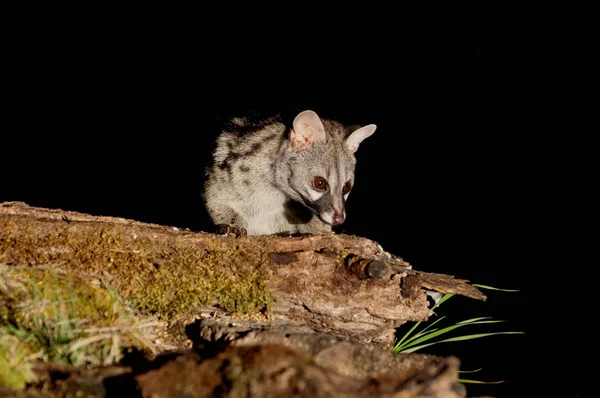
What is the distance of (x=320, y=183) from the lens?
516 cm

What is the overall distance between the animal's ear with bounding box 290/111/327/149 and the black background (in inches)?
115

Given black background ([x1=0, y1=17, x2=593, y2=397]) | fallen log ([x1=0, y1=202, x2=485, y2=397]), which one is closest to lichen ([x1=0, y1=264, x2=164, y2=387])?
fallen log ([x1=0, y1=202, x2=485, y2=397])

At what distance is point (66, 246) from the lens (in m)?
3.05

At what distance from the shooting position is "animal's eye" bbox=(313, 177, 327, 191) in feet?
16.9

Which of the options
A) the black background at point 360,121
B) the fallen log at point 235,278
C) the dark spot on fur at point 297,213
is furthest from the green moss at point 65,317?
the black background at point 360,121

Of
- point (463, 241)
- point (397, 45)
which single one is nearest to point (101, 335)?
point (463, 241)

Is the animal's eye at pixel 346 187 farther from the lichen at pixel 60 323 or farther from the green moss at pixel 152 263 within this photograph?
the lichen at pixel 60 323

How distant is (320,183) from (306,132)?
543 mm

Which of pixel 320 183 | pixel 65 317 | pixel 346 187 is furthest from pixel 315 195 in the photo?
pixel 65 317

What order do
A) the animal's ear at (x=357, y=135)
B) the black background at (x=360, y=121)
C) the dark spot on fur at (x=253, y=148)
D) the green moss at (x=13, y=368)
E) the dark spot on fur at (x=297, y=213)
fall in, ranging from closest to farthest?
the green moss at (x=13, y=368), the dark spot on fur at (x=253, y=148), the animal's ear at (x=357, y=135), the dark spot on fur at (x=297, y=213), the black background at (x=360, y=121)

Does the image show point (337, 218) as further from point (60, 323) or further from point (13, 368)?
point (13, 368)

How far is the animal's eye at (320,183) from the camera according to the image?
515cm

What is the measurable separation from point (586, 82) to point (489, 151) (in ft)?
6.00

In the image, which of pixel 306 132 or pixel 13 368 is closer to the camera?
pixel 13 368
